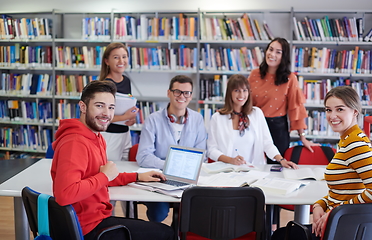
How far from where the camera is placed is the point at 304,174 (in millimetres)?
2211

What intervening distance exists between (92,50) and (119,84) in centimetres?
188

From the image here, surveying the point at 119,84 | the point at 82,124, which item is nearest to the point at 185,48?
the point at 119,84

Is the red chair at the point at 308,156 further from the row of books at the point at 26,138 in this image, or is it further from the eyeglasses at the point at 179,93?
the row of books at the point at 26,138

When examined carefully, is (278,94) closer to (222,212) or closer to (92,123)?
(222,212)

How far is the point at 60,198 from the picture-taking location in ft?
4.82

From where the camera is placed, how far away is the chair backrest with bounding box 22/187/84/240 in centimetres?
146

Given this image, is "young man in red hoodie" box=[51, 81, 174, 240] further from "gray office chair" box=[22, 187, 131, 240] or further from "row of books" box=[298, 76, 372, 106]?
"row of books" box=[298, 76, 372, 106]

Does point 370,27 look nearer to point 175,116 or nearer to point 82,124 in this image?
point 175,116

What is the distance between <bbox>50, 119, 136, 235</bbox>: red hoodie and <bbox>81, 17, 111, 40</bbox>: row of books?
305 cm

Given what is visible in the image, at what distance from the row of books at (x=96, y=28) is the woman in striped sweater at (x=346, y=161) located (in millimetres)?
3438

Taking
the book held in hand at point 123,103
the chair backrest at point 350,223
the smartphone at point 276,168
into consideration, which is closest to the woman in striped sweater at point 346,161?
the chair backrest at point 350,223

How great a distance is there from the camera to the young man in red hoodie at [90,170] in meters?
1.52

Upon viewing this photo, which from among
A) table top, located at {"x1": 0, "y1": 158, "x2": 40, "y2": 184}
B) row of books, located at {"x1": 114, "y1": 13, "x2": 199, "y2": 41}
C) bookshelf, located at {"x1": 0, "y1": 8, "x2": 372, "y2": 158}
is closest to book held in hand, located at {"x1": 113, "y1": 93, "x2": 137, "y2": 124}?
Result: table top, located at {"x1": 0, "y1": 158, "x2": 40, "y2": 184}

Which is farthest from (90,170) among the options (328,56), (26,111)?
(26,111)
